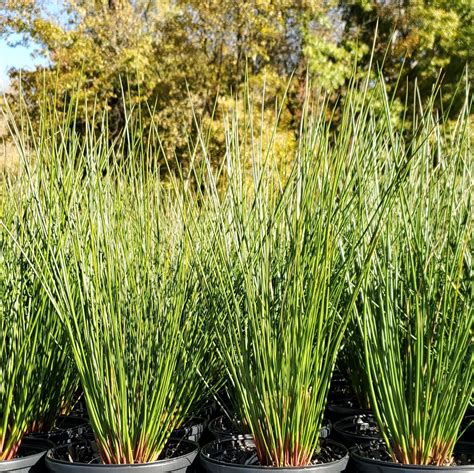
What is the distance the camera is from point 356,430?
7.03 ft

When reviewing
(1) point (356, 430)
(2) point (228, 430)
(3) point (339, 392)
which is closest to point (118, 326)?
(2) point (228, 430)

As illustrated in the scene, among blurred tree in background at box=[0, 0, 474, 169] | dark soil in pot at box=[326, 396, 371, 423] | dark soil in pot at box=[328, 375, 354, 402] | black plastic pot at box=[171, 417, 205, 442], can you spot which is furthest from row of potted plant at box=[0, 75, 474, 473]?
blurred tree in background at box=[0, 0, 474, 169]

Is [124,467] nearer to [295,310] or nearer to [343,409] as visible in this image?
[295,310]

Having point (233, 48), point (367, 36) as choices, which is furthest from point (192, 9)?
point (367, 36)

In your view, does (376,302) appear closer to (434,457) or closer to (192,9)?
(434,457)

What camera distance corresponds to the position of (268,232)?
1.75 metres

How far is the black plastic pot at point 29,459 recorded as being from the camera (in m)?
1.86

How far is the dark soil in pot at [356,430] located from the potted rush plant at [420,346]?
4.4 inches

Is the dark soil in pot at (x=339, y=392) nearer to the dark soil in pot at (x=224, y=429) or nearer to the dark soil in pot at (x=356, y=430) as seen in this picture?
the dark soil in pot at (x=356, y=430)

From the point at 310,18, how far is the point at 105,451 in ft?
46.7

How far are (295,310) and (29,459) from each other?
2.97ft

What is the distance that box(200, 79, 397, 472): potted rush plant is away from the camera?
1649mm

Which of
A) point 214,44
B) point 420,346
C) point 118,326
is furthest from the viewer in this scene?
point 214,44

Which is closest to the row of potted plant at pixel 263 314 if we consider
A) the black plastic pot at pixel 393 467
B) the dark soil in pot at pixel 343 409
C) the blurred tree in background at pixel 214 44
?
the black plastic pot at pixel 393 467
